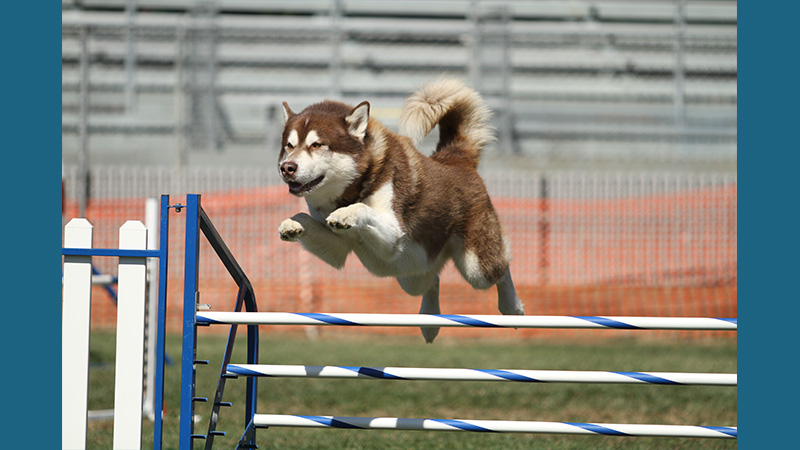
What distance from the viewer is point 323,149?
397 cm

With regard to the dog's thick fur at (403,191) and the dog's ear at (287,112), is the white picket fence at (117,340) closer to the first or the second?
the dog's thick fur at (403,191)

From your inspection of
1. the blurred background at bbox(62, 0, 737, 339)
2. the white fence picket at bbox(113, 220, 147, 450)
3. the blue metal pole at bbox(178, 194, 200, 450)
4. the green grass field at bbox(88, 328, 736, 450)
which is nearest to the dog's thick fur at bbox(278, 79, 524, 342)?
the blue metal pole at bbox(178, 194, 200, 450)

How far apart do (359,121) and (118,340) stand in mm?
1570

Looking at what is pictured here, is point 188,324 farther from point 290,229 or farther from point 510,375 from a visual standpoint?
point 510,375

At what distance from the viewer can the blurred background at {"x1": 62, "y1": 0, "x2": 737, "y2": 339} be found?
14.5m

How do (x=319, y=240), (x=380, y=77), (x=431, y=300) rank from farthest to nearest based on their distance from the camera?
(x=380, y=77), (x=431, y=300), (x=319, y=240)

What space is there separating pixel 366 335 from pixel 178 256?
13.0ft

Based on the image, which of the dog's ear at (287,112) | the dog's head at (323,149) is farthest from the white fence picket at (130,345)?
the dog's ear at (287,112)

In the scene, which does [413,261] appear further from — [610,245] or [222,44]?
[222,44]

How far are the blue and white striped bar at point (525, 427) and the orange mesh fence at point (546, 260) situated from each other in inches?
373

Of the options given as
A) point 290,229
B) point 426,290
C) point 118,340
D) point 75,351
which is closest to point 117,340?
point 118,340

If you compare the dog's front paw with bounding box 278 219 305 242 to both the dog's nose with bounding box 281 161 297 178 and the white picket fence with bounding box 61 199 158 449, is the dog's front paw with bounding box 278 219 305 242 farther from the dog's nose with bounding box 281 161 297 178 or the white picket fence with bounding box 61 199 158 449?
the white picket fence with bounding box 61 199 158 449

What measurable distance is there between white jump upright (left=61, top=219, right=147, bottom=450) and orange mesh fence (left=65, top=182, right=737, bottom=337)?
994 centimetres

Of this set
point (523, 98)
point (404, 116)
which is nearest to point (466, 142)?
point (404, 116)
